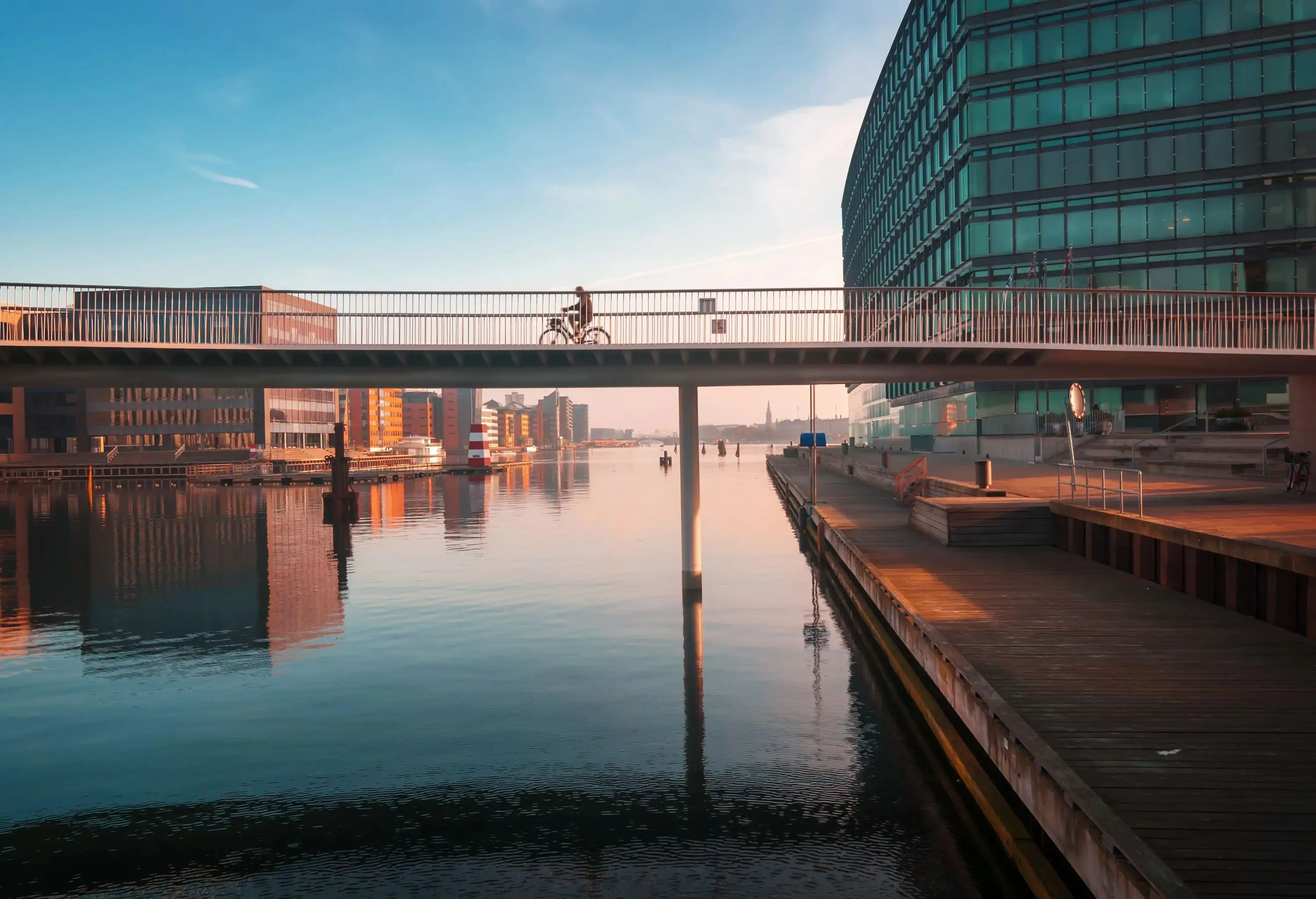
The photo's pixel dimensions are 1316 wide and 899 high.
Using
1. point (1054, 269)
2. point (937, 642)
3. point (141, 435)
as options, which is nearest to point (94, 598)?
point (937, 642)

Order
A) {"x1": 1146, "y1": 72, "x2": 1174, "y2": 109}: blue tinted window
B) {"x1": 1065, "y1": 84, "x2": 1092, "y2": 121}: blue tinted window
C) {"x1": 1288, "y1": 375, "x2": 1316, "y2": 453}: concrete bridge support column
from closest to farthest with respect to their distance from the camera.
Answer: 1. {"x1": 1288, "y1": 375, "x2": 1316, "y2": 453}: concrete bridge support column
2. {"x1": 1146, "y1": 72, "x2": 1174, "y2": 109}: blue tinted window
3. {"x1": 1065, "y1": 84, "x2": 1092, "y2": 121}: blue tinted window

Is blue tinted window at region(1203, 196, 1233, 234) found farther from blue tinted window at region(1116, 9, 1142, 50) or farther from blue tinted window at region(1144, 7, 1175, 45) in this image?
blue tinted window at region(1116, 9, 1142, 50)

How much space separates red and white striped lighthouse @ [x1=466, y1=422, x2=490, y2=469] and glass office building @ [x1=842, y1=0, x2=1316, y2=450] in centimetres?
6868

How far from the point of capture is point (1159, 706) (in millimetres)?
11117

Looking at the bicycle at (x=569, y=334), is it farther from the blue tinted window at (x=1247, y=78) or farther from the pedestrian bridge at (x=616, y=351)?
the blue tinted window at (x=1247, y=78)

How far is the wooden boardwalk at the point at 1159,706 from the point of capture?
750 centimetres

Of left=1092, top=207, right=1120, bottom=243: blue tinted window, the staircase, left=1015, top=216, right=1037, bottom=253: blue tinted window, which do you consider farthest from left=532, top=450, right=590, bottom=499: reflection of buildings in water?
the staircase

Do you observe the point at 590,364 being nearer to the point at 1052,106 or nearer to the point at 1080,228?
the point at 1080,228

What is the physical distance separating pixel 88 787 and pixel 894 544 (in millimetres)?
20226

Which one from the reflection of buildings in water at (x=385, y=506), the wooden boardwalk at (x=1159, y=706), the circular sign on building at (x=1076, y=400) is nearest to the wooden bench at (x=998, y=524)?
the circular sign on building at (x=1076, y=400)

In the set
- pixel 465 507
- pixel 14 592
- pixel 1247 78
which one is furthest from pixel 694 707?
pixel 1247 78

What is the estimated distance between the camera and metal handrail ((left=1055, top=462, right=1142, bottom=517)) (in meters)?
20.9

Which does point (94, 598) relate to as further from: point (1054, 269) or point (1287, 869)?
point (1054, 269)

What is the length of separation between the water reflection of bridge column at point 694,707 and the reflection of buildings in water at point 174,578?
9349 mm
